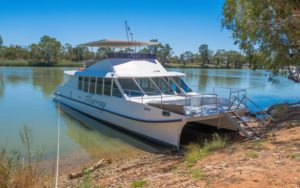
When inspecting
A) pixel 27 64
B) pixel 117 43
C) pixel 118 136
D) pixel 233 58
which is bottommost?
A: pixel 118 136

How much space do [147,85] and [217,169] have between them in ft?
25.9

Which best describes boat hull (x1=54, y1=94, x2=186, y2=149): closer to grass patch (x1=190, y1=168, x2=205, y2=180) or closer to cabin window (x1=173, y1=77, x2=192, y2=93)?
cabin window (x1=173, y1=77, x2=192, y2=93)

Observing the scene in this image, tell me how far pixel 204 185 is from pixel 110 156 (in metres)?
5.57

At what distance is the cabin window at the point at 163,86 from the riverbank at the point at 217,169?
4633mm

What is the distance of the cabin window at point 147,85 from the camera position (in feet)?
42.3

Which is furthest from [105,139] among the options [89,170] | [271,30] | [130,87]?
[271,30]

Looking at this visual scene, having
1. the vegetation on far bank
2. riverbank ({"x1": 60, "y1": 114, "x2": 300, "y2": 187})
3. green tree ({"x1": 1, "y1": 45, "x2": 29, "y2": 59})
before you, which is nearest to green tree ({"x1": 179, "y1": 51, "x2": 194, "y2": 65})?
the vegetation on far bank

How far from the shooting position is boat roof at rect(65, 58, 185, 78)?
42.5ft

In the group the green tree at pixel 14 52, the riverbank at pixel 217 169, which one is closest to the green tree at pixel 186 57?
the green tree at pixel 14 52

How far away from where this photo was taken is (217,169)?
17.9 feet

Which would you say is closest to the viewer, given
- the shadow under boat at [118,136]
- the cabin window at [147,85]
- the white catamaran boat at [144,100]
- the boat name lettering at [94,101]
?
the white catamaran boat at [144,100]

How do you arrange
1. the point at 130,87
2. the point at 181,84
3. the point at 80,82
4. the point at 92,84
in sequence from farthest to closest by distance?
1. the point at 80,82
2. the point at 92,84
3. the point at 181,84
4. the point at 130,87

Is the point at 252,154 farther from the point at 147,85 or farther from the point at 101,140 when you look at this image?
the point at 147,85

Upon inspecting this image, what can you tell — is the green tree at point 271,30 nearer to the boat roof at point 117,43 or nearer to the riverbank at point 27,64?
the boat roof at point 117,43
